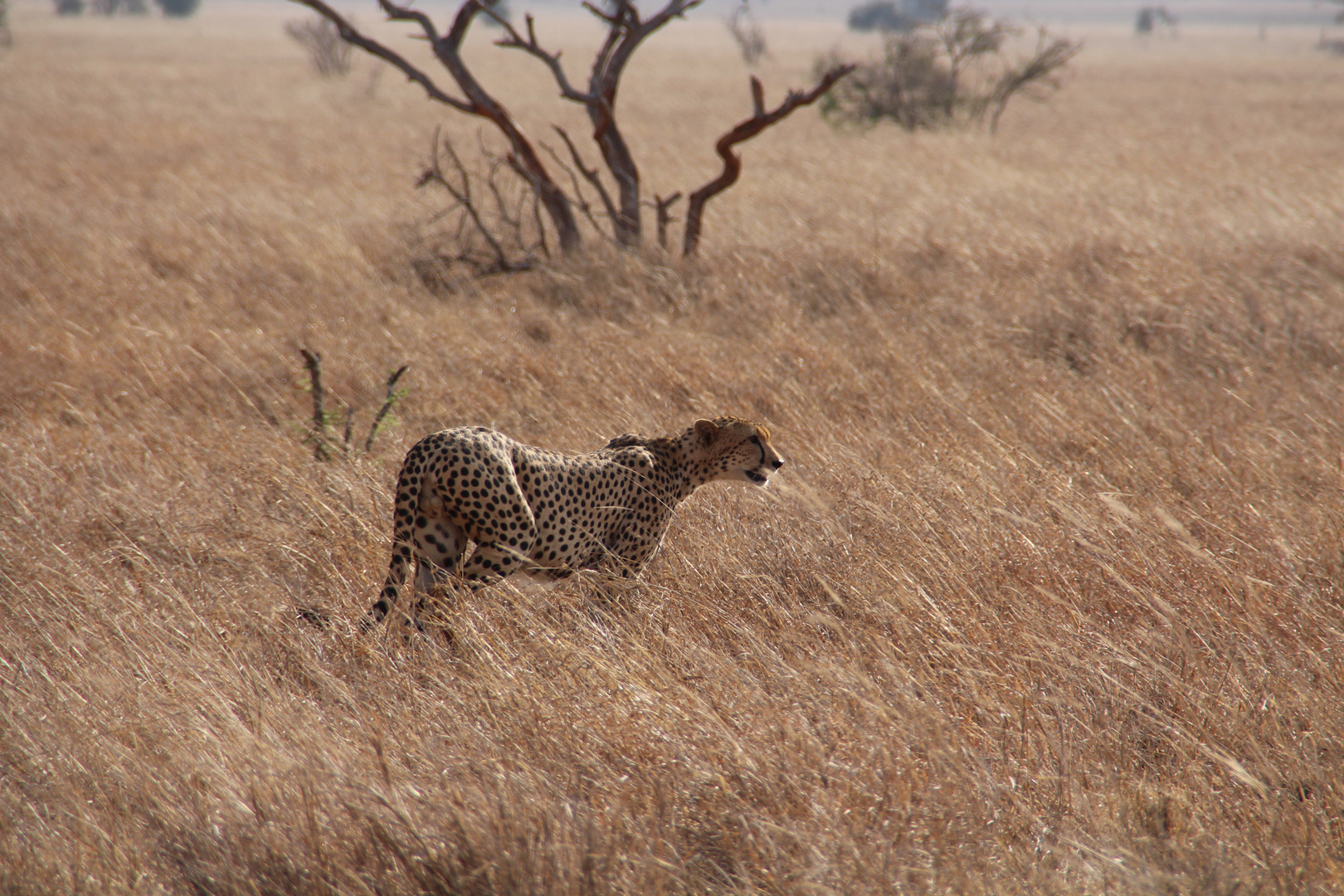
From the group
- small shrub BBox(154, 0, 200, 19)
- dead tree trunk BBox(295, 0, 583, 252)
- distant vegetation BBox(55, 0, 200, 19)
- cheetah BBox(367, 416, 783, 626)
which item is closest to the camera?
cheetah BBox(367, 416, 783, 626)

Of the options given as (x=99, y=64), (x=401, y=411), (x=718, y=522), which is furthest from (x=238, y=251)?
(x=99, y=64)

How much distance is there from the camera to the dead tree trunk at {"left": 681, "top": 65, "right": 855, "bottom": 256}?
8367 millimetres

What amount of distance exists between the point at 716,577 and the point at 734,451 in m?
0.48

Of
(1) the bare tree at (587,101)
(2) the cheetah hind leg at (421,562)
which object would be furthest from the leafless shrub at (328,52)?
(2) the cheetah hind leg at (421,562)

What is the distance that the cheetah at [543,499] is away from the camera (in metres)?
3.16

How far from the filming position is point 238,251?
8906mm

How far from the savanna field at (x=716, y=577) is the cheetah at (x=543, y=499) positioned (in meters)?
0.18

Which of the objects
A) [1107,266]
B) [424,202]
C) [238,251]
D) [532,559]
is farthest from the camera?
[424,202]

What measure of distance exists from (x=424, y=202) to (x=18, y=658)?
875 centimetres

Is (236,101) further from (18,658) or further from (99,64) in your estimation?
(18,658)

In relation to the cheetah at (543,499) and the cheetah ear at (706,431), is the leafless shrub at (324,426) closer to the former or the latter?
the cheetah at (543,499)

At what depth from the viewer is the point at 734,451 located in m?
3.88

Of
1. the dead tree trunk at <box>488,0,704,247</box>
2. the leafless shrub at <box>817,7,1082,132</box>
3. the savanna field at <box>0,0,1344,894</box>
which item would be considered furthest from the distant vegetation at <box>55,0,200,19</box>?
the dead tree trunk at <box>488,0,704,247</box>

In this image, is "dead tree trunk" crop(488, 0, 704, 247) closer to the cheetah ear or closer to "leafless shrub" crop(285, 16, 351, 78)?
the cheetah ear
